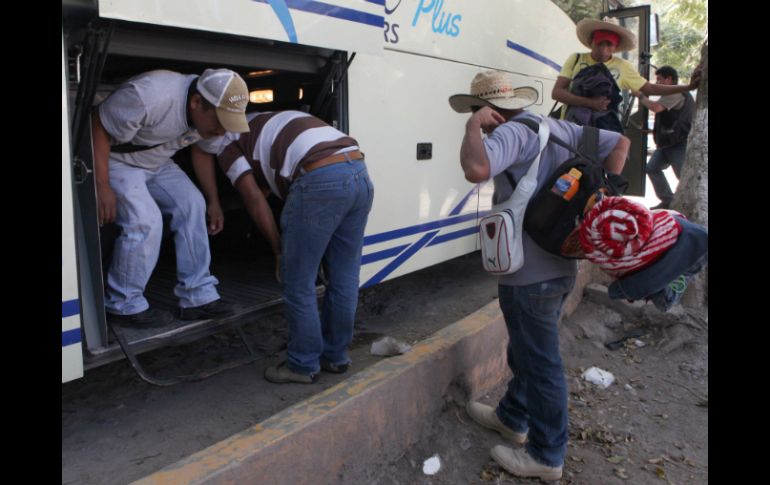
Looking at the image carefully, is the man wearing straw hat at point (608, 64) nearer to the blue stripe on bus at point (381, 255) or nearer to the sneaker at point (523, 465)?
the blue stripe on bus at point (381, 255)

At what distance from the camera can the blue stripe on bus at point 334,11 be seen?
277cm

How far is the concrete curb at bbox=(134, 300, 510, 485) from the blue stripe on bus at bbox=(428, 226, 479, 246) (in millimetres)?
887

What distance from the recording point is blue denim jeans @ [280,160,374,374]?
8.93 ft

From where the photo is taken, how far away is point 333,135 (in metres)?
2.83

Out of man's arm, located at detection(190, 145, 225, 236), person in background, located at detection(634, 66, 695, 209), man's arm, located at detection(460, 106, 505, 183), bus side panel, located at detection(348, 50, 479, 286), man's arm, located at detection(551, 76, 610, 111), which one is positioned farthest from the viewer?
person in background, located at detection(634, 66, 695, 209)

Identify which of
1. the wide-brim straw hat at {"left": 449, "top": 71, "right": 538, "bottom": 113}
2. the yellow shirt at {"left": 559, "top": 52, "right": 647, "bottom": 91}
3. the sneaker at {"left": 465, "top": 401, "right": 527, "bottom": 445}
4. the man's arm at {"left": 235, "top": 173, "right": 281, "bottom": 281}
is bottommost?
the sneaker at {"left": 465, "top": 401, "right": 527, "bottom": 445}

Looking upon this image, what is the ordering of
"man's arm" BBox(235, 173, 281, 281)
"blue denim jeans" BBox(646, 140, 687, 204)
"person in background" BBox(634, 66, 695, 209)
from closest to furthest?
"man's arm" BBox(235, 173, 281, 281)
"person in background" BBox(634, 66, 695, 209)
"blue denim jeans" BBox(646, 140, 687, 204)

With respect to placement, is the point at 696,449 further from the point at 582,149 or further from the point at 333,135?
the point at 333,135

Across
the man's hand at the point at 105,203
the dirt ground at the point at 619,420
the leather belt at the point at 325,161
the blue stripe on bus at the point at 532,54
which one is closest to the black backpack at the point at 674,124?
the blue stripe on bus at the point at 532,54

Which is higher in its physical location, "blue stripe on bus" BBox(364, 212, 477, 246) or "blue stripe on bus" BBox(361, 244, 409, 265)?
"blue stripe on bus" BBox(364, 212, 477, 246)

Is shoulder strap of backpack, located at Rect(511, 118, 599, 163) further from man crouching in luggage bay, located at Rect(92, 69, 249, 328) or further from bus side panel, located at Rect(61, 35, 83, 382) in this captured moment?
bus side panel, located at Rect(61, 35, 83, 382)

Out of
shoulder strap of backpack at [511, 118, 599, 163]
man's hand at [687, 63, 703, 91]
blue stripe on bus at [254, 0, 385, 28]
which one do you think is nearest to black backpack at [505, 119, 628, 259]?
shoulder strap of backpack at [511, 118, 599, 163]

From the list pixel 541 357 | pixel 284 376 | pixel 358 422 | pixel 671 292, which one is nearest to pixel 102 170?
pixel 284 376

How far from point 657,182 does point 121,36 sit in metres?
5.90
